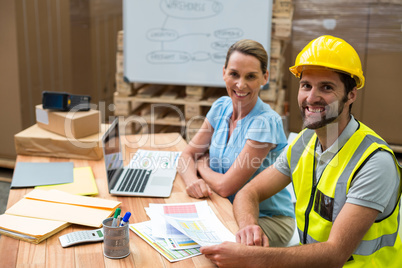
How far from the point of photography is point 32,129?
3127mm

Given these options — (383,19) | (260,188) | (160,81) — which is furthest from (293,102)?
(260,188)

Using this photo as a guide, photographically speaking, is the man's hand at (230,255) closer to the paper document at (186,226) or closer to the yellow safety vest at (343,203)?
the paper document at (186,226)

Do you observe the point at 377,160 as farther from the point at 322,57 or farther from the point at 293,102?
the point at 293,102

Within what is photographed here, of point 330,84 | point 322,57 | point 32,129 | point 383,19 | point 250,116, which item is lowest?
point 32,129

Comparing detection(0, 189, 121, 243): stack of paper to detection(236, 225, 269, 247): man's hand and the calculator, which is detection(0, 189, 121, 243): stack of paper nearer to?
the calculator

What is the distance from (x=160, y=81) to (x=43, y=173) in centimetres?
177

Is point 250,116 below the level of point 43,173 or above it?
above

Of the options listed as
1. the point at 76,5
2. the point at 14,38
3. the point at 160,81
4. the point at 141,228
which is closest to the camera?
the point at 141,228

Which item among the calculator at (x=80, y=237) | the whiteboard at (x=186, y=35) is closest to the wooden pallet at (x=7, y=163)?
the whiteboard at (x=186, y=35)

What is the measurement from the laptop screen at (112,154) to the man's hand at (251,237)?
0.82 metres

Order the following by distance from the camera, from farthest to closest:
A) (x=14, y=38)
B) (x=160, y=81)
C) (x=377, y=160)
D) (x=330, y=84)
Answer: (x=14, y=38) → (x=160, y=81) → (x=330, y=84) → (x=377, y=160)

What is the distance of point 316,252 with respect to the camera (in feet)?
5.59

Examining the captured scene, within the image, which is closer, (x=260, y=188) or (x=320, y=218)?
(x=320, y=218)

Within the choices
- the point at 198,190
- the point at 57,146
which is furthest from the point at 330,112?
the point at 57,146
